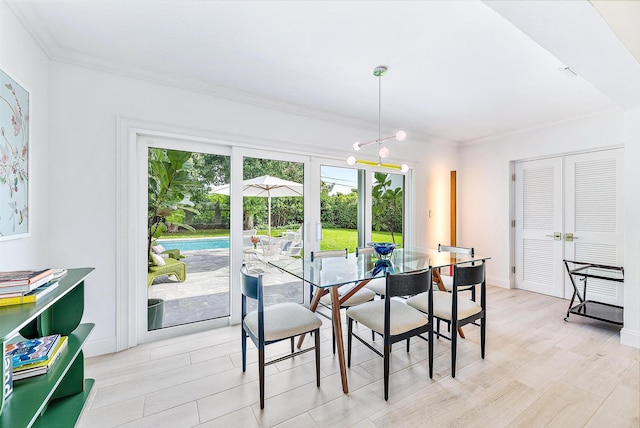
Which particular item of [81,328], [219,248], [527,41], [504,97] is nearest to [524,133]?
[504,97]

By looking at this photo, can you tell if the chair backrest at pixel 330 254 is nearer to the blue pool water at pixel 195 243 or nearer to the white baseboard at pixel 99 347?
the blue pool water at pixel 195 243

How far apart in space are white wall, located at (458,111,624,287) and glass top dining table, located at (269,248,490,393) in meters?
1.91

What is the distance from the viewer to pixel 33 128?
6.54 ft

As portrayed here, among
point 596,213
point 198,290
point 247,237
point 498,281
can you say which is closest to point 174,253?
point 198,290

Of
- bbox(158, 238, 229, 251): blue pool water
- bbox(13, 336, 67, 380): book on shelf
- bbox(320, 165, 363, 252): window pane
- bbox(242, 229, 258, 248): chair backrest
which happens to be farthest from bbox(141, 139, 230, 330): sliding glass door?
bbox(13, 336, 67, 380): book on shelf

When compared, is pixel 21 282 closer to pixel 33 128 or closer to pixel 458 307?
pixel 33 128

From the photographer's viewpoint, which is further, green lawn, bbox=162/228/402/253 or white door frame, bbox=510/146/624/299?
white door frame, bbox=510/146/624/299

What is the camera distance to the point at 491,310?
138 inches

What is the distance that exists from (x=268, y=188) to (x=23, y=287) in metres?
2.29

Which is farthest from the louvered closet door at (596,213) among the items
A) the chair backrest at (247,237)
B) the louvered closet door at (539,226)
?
the chair backrest at (247,237)

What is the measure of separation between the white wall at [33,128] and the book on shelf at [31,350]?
55 centimetres

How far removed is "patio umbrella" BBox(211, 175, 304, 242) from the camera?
10.2 feet

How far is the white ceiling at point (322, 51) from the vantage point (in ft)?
5.87

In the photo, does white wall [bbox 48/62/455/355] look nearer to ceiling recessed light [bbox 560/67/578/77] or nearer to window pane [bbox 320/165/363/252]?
window pane [bbox 320/165/363/252]
